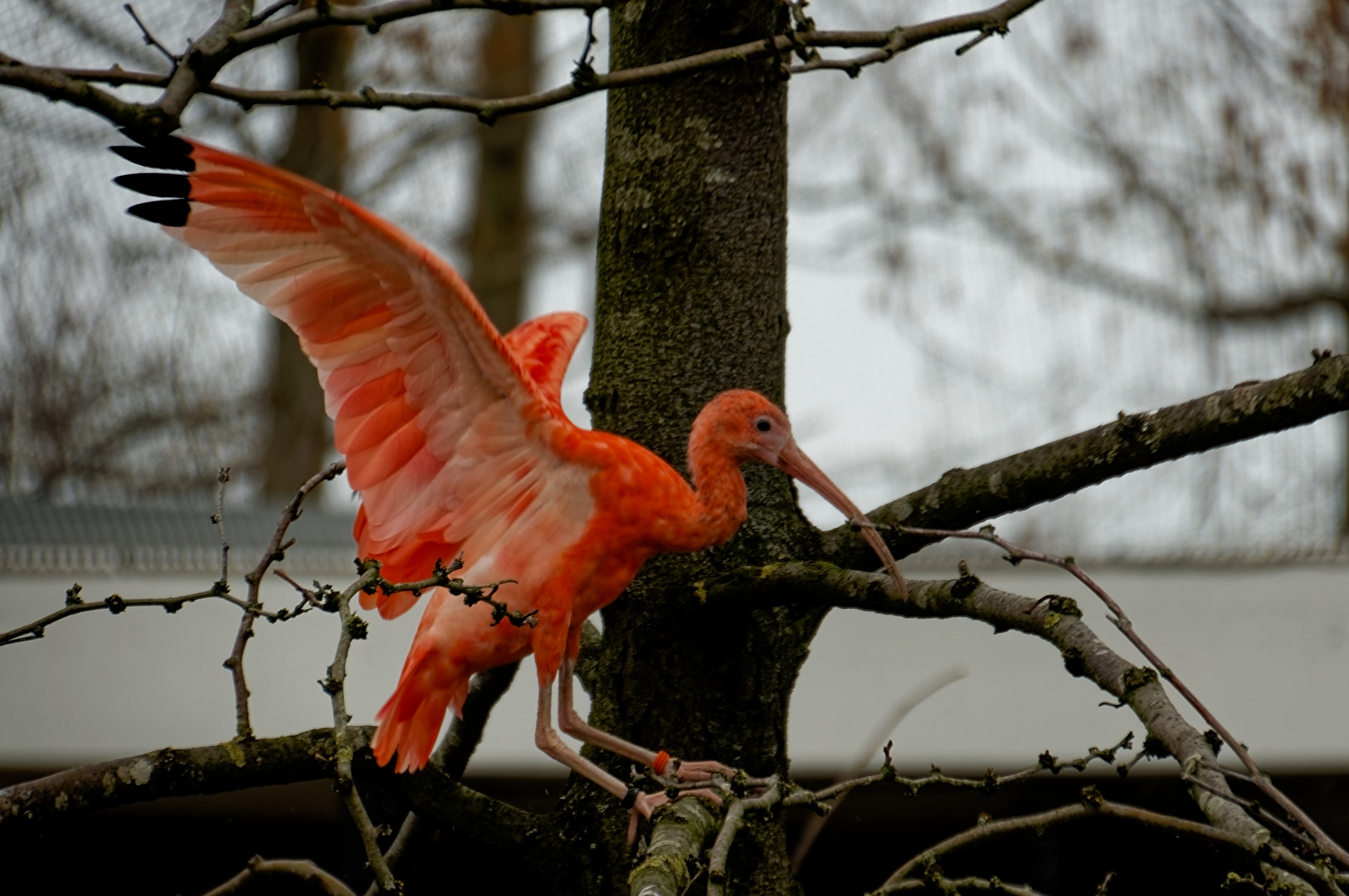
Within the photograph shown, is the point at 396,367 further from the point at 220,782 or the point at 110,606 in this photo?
the point at 110,606

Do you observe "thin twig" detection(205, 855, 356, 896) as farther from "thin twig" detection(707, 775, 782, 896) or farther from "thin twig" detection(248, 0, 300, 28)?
"thin twig" detection(248, 0, 300, 28)

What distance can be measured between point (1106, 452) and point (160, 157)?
146 centimetres

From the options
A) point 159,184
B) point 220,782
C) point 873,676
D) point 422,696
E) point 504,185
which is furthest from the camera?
point 504,185

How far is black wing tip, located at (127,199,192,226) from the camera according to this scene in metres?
2.22

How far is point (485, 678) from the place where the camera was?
2855 millimetres

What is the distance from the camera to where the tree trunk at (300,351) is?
6910 mm

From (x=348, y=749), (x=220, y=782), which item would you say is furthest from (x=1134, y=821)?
(x=220, y=782)

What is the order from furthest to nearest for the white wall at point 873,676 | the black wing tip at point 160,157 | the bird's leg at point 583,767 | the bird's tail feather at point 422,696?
1. the white wall at point 873,676
2. the bird's tail feather at point 422,696
3. the bird's leg at point 583,767
4. the black wing tip at point 160,157

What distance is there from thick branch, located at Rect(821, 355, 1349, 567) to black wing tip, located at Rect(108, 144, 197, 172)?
3.91ft

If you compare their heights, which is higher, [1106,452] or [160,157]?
[160,157]

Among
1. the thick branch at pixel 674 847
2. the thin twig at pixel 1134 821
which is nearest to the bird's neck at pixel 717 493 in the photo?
the thick branch at pixel 674 847

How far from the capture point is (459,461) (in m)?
2.70

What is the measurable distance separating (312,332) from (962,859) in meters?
4.09

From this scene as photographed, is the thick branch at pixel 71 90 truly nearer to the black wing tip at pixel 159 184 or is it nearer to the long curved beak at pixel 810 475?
the black wing tip at pixel 159 184
